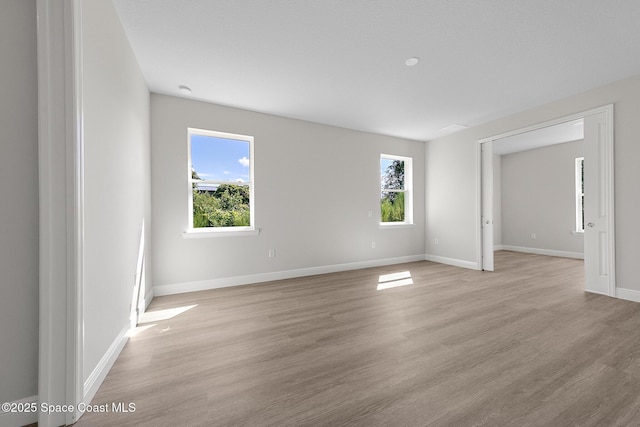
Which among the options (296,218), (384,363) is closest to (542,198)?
(296,218)

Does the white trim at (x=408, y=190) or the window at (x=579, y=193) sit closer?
the white trim at (x=408, y=190)

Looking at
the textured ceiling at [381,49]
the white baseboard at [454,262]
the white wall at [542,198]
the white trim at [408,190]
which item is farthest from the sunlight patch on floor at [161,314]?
the white wall at [542,198]

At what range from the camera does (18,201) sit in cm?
127

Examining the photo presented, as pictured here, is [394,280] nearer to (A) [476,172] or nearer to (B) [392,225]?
(B) [392,225]

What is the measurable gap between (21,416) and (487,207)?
5851mm

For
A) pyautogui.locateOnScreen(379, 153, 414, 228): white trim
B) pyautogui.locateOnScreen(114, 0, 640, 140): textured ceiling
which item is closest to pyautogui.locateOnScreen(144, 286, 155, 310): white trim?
pyautogui.locateOnScreen(114, 0, 640, 140): textured ceiling

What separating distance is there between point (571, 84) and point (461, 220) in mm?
2579

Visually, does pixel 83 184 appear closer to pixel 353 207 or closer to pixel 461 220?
pixel 353 207

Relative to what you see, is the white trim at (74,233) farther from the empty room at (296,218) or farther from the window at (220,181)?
the window at (220,181)

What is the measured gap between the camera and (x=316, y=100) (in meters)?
3.61

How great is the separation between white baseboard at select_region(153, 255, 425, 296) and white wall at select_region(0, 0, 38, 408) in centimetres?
219

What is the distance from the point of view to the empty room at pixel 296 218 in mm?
1279

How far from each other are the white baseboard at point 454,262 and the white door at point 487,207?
0.16 meters

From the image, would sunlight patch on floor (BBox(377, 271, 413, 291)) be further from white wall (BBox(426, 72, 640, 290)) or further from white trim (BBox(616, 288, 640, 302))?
white trim (BBox(616, 288, 640, 302))
